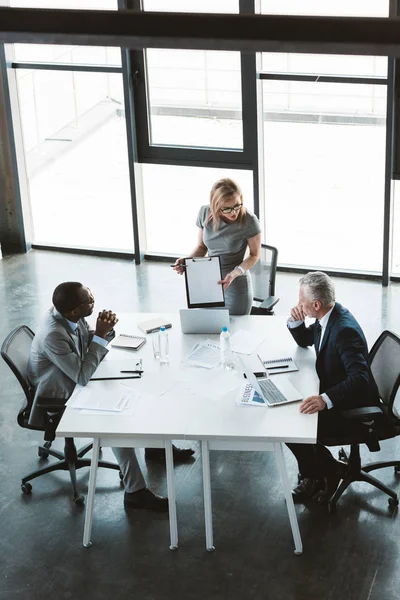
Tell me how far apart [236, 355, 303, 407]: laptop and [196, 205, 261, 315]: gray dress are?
1.22 metres

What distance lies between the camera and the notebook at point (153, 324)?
564 cm

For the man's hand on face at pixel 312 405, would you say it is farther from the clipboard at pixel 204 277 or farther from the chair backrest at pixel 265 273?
the chair backrest at pixel 265 273

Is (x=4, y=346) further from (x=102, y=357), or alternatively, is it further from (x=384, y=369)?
(x=384, y=369)

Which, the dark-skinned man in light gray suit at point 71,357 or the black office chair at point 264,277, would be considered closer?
the dark-skinned man in light gray suit at point 71,357

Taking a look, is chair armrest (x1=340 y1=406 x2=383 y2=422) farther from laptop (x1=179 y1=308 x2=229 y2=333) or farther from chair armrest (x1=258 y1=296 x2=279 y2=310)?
chair armrest (x1=258 y1=296 x2=279 y2=310)

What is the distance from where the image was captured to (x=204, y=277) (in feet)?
18.0

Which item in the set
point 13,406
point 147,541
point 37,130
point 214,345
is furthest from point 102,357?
point 37,130

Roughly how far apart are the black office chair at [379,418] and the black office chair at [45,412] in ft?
5.19

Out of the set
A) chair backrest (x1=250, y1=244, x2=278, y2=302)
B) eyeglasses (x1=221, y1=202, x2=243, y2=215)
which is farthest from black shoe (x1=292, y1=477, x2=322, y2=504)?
eyeglasses (x1=221, y1=202, x2=243, y2=215)

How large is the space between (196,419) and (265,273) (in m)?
2.15

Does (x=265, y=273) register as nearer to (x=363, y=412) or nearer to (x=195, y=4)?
(x=363, y=412)

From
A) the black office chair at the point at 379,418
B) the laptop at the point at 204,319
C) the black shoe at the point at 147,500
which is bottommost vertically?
the black shoe at the point at 147,500

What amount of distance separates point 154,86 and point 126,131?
→ 60 centimetres

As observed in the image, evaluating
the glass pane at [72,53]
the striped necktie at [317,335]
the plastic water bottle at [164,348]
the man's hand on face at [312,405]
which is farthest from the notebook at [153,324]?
the glass pane at [72,53]
